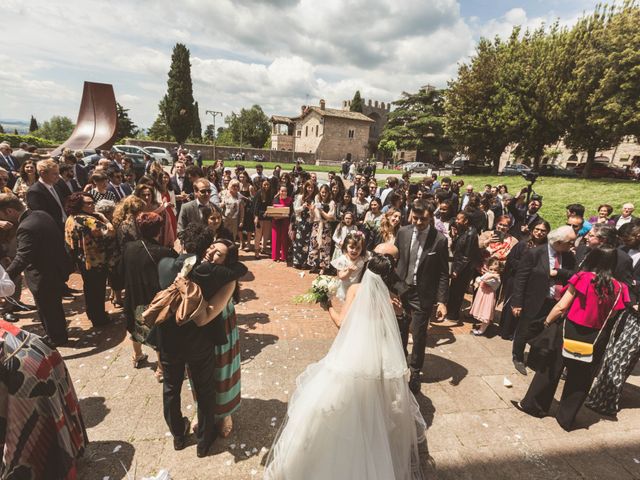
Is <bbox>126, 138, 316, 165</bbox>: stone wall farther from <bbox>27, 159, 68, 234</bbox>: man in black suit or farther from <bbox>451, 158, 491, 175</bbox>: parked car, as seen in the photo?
<bbox>27, 159, 68, 234</bbox>: man in black suit

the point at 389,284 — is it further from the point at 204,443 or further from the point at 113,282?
the point at 113,282

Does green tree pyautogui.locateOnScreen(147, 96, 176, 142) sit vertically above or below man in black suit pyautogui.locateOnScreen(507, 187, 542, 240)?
above

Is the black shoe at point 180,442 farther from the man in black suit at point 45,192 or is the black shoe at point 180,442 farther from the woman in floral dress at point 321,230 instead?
the woman in floral dress at point 321,230

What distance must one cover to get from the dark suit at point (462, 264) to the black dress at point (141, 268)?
15.9ft

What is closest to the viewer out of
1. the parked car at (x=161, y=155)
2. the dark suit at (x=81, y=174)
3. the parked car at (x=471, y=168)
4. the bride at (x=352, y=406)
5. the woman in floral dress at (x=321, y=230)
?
the bride at (x=352, y=406)

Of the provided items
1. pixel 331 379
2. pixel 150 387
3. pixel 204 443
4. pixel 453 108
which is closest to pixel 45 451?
pixel 204 443

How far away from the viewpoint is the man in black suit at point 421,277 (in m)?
4.02

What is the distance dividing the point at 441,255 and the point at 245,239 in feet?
24.5

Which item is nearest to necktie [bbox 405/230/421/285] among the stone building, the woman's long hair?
the woman's long hair

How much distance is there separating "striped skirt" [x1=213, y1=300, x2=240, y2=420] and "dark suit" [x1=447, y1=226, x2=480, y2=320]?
441 cm

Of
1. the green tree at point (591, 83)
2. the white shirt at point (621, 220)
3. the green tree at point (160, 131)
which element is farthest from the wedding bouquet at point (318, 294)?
the green tree at point (160, 131)

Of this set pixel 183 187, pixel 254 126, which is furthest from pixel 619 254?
pixel 254 126

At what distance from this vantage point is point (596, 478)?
2.98 metres

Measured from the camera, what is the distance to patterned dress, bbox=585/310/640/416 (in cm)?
367
